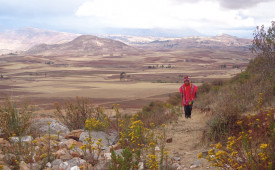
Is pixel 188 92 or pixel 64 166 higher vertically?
pixel 188 92

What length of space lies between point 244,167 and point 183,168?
1.50m

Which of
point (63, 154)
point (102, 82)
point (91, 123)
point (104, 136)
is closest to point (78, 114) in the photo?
point (104, 136)

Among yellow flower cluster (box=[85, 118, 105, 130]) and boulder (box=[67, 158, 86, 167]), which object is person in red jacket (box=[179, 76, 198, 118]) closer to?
yellow flower cluster (box=[85, 118, 105, 130])

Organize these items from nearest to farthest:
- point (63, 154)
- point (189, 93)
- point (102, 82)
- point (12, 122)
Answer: point (63, 154)
point (12, 122)
point (189, 93)
point (102, 82)

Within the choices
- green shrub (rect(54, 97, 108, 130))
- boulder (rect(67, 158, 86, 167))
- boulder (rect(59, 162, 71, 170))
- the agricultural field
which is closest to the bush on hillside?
boulder (rect(67, 158, 86, 167))

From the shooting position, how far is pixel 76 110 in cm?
809

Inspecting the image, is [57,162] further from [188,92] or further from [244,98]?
[244,98]

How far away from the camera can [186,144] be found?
6.48 meters

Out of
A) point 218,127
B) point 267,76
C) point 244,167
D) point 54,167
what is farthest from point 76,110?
point 267,76

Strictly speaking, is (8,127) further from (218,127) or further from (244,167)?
(244,167)

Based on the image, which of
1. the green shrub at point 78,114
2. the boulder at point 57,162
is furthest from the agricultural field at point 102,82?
the boulder at point 57,162

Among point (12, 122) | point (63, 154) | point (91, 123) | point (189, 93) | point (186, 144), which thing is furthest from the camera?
point (189, 93)

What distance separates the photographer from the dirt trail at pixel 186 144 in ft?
15.7

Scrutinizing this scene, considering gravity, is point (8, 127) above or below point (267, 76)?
below
